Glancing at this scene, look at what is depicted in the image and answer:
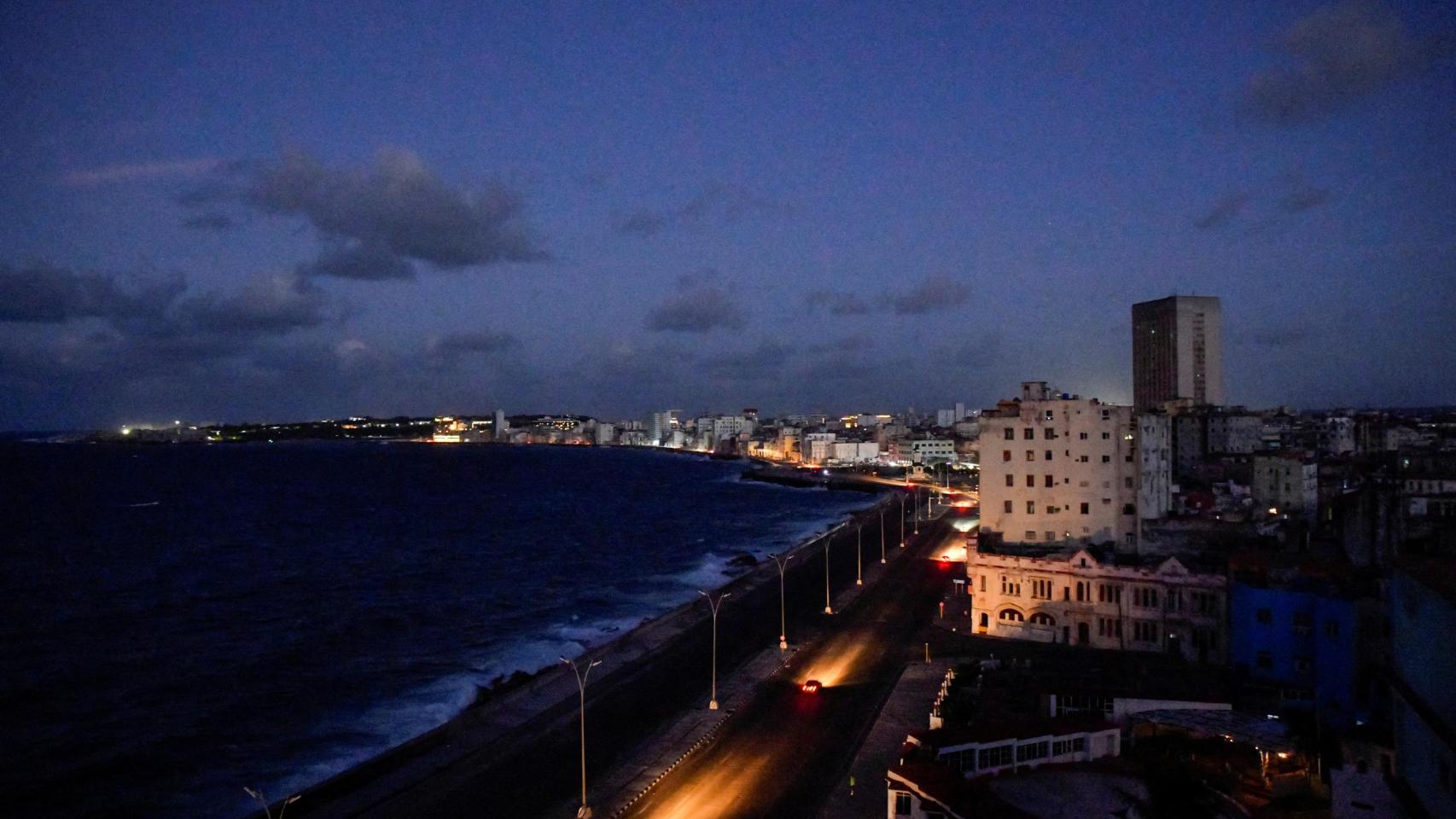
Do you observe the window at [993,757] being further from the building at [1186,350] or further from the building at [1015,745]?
the building at [1186,350]

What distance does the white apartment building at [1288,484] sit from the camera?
71938 mm

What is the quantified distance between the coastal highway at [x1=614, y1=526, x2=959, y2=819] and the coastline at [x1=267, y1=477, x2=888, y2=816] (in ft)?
23.1

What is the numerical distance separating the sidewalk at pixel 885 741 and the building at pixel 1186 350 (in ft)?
508

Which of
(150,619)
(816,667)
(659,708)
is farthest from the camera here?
(150,619)

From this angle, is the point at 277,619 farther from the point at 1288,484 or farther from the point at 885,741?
the point at 1288,484

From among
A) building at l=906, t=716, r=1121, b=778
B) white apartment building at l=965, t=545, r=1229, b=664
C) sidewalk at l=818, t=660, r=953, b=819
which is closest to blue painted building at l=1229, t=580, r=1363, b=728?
white apartment building at l=965, t=545, r=1229, b=664

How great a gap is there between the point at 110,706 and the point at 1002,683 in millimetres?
39473

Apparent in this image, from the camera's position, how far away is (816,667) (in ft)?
135

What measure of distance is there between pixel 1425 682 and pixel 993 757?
38.8ft

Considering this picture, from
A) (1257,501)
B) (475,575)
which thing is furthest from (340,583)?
(1257,501)

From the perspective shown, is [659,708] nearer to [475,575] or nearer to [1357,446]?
[475,575]

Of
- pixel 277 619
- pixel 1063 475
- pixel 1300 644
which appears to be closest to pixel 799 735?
pixel 1300 644

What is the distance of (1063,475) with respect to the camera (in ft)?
172

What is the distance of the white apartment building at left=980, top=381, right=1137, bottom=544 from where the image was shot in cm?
5191
